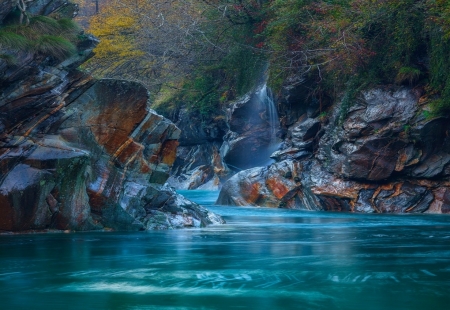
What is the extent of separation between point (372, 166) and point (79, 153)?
944 centimetres

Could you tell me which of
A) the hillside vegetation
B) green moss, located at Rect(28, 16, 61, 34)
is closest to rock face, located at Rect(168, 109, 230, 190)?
the hillside vegetation

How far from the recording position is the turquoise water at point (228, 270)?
5234 mm

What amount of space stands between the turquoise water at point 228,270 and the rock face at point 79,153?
61 cm

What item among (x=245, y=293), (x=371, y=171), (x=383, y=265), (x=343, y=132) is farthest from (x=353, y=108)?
(x=245, y=293)

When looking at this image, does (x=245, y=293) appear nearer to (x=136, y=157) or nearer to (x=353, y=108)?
(x=136, y=157)

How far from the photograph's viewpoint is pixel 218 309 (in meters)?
4.92

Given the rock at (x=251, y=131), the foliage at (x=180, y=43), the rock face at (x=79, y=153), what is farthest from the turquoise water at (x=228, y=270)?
the foliage at (x=180, y=43)

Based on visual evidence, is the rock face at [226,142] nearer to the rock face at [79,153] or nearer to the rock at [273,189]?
the rock at [273,189]

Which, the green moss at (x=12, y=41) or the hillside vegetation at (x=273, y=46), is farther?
the hillside vegetation at (x=273, y=46)

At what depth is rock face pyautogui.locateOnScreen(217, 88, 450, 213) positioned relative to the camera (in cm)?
1688

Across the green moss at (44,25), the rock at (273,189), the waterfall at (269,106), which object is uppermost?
the waterfall at (269,106)

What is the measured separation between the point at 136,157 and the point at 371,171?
26.0ft

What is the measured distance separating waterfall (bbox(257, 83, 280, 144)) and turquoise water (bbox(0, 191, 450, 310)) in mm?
13866

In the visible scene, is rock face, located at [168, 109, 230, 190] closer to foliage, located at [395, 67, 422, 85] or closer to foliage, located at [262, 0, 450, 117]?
foliage, located at [262, 0, 450, 117]
